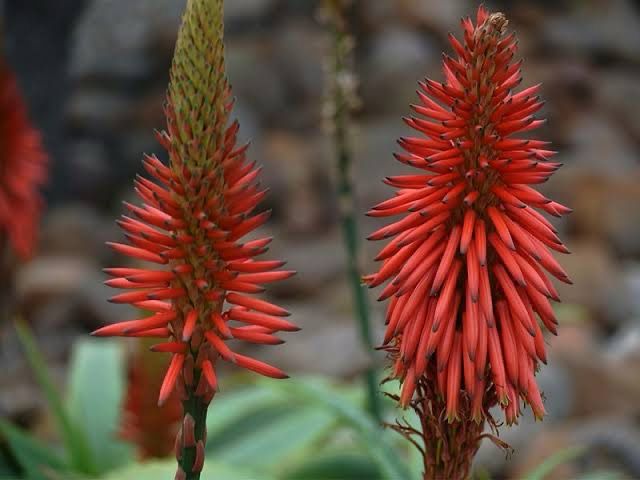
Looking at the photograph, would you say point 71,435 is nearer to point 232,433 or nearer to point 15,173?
point 232,433

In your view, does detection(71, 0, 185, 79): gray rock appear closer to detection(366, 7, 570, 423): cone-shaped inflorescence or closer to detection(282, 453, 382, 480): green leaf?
detection(282, 453, 382, 480): green leaf

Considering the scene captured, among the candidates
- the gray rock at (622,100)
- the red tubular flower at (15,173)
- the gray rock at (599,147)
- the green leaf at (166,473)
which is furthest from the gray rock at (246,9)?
the green leaf at (166,473)

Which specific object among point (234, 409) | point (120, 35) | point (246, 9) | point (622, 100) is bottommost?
point (234, 409)

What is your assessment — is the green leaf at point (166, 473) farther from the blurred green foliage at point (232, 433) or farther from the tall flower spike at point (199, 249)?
the tall flower spike at point (199, 249)

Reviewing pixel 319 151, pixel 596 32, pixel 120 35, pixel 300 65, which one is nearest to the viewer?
pixel 120 35

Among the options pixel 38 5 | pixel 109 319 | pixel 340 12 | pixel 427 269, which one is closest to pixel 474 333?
pixel 427 269

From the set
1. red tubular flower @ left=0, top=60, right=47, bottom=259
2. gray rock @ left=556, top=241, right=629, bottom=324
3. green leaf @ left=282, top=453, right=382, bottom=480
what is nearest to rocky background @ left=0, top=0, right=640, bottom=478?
gray rock @ left=556, top=241, right=629, bottom=324

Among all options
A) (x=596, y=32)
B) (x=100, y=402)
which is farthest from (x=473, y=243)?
(x=596, y=32)
